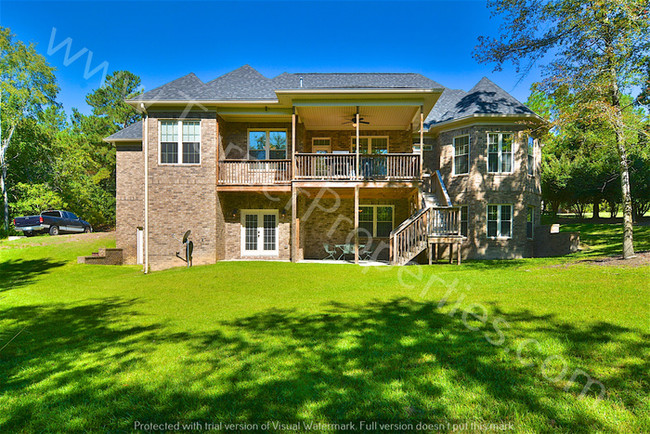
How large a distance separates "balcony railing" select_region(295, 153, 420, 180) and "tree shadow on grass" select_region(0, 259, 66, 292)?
10.2 meters

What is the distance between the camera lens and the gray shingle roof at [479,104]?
14469mm

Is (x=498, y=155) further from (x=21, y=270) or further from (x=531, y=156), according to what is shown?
(x=21, y=270)

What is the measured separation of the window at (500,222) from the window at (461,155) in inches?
92.1

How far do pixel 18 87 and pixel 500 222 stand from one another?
36.0 meters

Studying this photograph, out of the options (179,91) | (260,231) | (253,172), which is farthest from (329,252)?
(179,91)

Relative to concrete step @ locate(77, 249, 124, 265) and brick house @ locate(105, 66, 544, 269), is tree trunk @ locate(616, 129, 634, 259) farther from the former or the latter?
concrete step @ locate(77, 249, 124, 265)

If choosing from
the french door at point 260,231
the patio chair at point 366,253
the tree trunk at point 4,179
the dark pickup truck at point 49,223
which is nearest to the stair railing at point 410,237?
the patio chair at point 366,253

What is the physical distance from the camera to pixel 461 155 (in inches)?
597

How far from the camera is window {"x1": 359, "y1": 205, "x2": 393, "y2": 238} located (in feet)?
53.8

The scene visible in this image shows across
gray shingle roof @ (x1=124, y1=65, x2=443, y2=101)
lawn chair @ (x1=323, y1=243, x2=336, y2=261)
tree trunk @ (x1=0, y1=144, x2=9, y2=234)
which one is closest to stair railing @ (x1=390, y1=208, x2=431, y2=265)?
lawn chair @ (x1=323, y1=243, x2=336, y2=261)

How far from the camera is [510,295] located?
257 inches

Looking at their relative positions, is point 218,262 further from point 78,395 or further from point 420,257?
point 78,395

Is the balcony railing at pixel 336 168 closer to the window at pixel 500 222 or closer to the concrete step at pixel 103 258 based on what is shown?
the window at pixel 500 222

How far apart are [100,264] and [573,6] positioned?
69.1 ft
